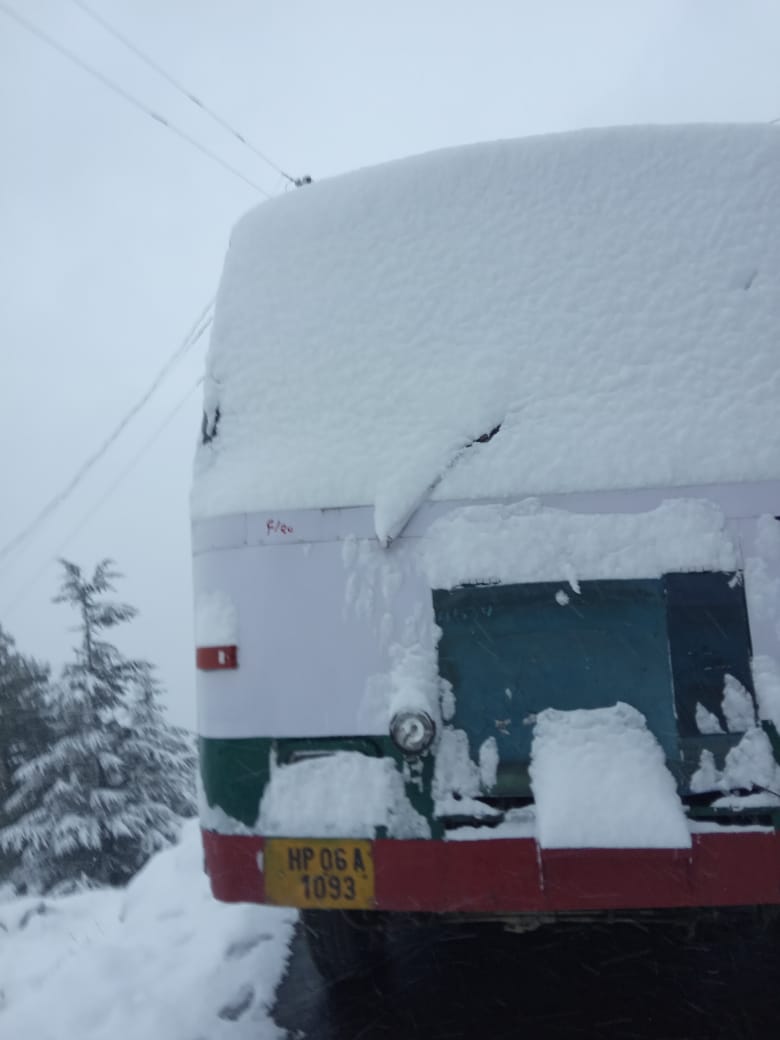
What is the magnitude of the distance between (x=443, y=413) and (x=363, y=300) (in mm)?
524

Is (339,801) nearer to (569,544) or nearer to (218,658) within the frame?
(218,658)

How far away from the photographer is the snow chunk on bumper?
2.67 m

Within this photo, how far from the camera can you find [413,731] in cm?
264

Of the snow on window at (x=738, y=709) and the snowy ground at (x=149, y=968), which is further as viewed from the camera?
the snowy ground at (x=149, y=968)

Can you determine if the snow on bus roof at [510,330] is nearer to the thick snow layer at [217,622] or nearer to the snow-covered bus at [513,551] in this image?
the snow-covered bus at [513,551]

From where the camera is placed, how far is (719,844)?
253 centimetres

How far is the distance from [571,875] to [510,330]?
162cm

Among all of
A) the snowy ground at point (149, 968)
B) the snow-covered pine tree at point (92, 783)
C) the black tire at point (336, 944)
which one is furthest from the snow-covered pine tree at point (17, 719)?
the black tire at point (336, 944)

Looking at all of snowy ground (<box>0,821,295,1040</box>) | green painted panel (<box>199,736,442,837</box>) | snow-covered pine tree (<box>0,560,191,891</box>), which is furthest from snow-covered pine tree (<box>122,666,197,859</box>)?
green painted panel (<box>199,736,442,837</box>)

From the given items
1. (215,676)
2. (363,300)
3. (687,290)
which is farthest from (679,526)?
(215,676)

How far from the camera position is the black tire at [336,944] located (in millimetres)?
3492

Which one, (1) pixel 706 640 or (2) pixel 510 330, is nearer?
(1) pixel 706 640

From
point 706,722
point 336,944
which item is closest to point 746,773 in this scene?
point 706,722

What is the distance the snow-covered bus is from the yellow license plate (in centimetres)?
1
